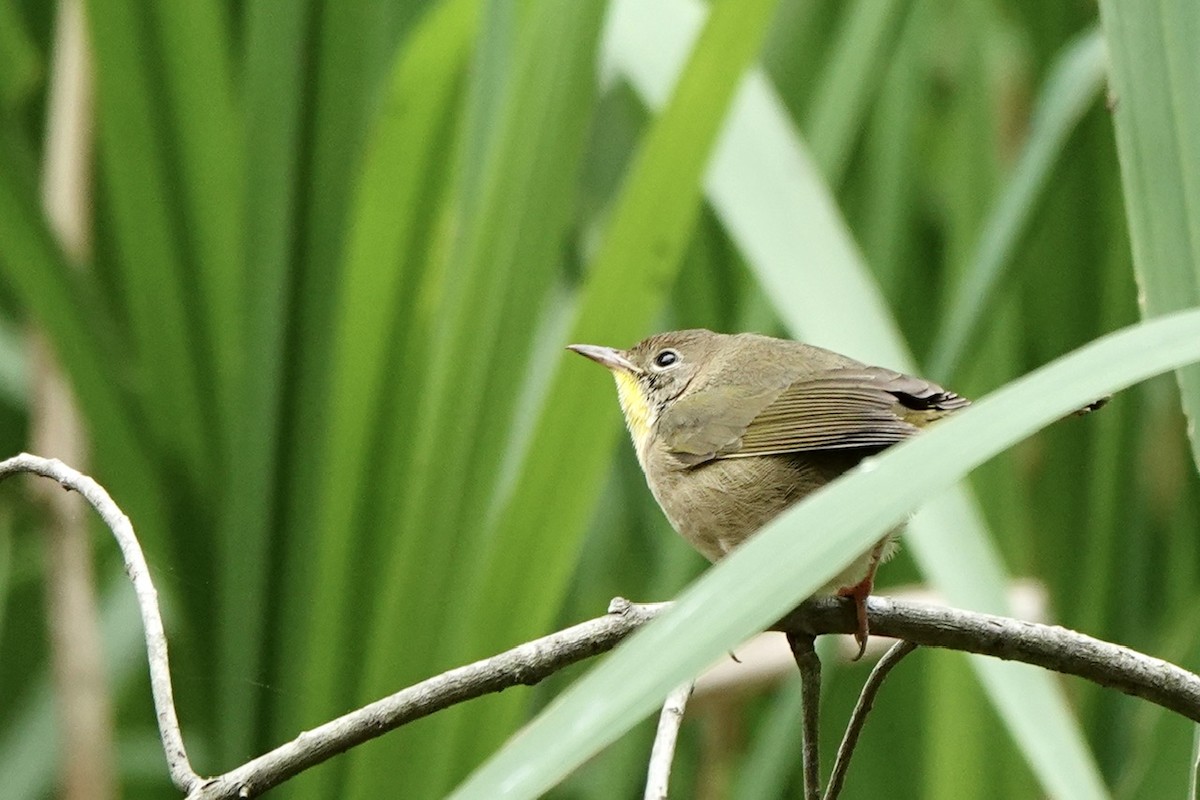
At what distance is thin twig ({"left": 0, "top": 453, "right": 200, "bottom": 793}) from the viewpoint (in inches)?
38.6

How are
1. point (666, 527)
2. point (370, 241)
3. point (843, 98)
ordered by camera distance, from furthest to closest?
point (666, 527) < point (843, 98) < point (370, 241)

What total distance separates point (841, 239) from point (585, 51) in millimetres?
448

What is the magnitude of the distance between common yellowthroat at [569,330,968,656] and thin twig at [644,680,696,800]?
0.97 ft

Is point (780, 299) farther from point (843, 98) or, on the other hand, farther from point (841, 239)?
point (843, 98)

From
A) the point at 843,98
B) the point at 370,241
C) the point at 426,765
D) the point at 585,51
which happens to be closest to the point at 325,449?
the point at 370,241

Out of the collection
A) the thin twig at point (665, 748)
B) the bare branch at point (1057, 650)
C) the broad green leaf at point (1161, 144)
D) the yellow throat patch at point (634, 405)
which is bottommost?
the thin twig at point (665, 748)

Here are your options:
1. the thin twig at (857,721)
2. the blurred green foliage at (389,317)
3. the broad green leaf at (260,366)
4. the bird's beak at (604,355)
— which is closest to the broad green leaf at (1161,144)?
the blurred green foliage at (389,317)

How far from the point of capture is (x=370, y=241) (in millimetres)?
1776

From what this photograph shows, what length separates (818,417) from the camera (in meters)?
1.82

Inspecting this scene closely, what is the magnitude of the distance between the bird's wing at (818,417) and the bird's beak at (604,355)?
122 mm

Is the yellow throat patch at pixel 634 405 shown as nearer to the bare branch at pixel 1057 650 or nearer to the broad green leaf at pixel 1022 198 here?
the broad green leaf at pixel 1022 198

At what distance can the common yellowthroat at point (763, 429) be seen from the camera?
1.74 meters

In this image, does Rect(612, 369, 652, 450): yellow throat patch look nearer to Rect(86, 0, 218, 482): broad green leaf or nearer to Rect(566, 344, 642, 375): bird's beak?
Rect(566, 344, 642, 375): bird's beak

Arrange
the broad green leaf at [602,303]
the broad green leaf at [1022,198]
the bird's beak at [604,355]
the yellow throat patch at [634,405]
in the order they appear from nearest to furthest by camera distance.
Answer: the broad green leaf at [602,303] < the bird's beak at [604,355] < the broad green leaf at [1022,198] < the yellow throat patch at [634,405]
